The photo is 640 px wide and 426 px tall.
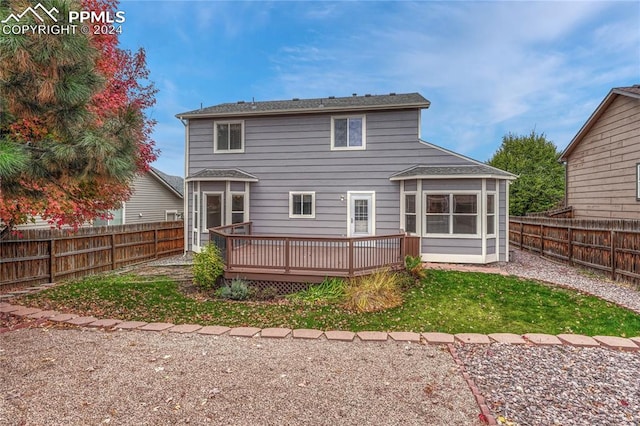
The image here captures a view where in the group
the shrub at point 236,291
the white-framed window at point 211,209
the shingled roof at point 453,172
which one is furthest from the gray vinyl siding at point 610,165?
the white-framed window at point 211,209

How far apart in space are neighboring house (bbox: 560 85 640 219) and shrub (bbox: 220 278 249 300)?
12.9m

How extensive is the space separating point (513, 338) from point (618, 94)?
12.0 metres

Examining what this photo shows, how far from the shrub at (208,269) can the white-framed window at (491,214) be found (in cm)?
849

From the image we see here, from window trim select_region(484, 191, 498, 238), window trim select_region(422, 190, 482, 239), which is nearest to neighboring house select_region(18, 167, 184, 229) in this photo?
window trim select_region(422, 190, 482, 239)

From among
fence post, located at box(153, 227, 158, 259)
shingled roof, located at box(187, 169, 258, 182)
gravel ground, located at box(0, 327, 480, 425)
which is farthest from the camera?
fence post, located at box(153, 227, 158, 259)

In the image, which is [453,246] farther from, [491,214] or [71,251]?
[71,251]

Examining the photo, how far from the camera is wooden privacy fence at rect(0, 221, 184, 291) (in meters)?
7.93

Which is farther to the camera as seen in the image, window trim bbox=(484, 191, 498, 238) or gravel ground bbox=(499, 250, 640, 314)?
window trim bbox=(484, 191, 498, 238)

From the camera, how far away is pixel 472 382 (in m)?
3.59

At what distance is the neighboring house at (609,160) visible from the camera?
10.9 meters

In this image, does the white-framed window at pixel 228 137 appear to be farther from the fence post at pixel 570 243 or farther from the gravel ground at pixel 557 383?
the fence post at pixel 570 243

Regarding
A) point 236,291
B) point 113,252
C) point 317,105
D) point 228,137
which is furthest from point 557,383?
point 228,137

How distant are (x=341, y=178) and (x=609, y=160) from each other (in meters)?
10.4

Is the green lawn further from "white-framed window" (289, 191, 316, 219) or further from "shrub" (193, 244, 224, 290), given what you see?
"white-framed window" (289, 191, 316, 219)
